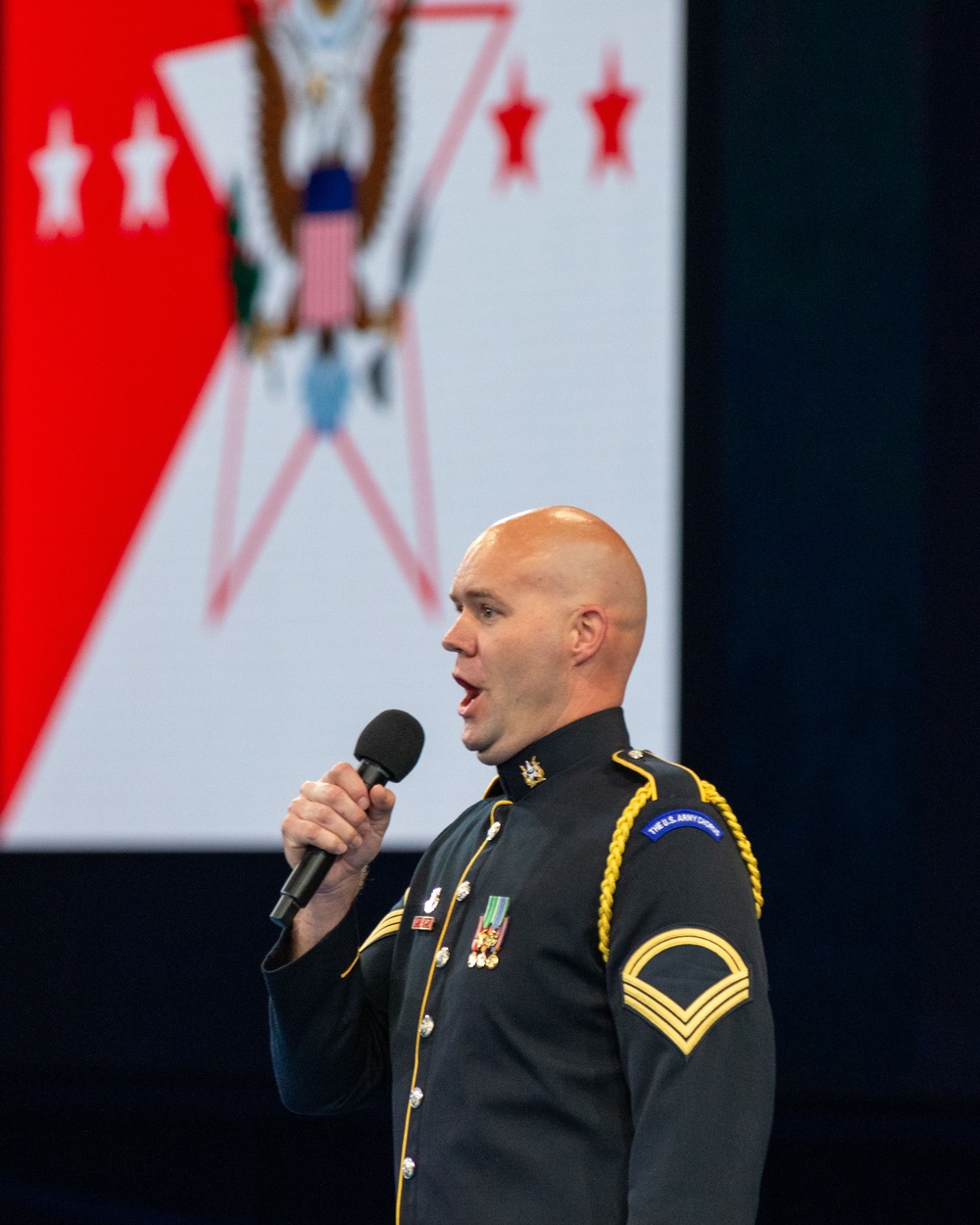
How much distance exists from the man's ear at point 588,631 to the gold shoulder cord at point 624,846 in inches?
4.6

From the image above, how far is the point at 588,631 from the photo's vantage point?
154cm

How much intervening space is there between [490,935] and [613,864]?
155mm

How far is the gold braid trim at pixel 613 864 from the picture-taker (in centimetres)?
139

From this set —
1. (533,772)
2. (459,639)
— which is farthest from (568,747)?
(459,639)

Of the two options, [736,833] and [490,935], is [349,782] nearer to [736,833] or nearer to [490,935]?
[490,935]

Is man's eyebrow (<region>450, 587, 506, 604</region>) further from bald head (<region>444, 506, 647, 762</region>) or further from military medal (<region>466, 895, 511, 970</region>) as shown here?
military medal (<region>466, 895, 511, 970</region>)

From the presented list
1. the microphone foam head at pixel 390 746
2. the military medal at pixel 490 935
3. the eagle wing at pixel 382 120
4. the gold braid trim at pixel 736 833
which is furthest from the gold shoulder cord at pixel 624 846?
the eagle wing at pixel 382 120

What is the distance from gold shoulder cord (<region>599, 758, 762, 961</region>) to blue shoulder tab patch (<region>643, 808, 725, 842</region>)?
22 millimetres

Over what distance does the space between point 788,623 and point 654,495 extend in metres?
0.34

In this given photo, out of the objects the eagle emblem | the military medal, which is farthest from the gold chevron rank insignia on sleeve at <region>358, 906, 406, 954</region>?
the eagle emblem

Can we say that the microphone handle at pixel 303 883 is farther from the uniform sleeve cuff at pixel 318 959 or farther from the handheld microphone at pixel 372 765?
the uniform sleeve cuff at pixel 318 959

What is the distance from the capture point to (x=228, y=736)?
2.95 meters

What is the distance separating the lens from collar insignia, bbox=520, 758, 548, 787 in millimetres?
1561

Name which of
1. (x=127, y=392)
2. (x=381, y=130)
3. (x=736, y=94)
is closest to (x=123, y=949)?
(x=127, y=392)
